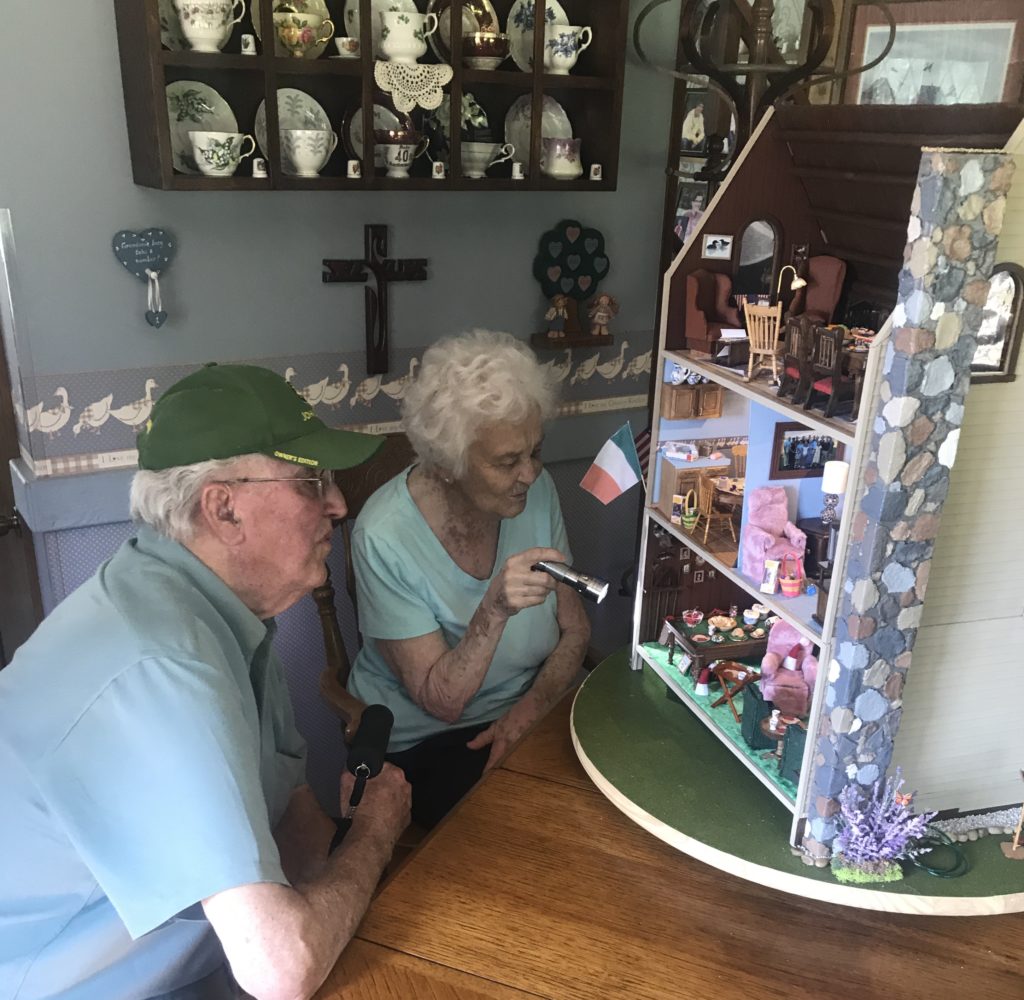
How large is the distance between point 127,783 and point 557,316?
1.48 metres

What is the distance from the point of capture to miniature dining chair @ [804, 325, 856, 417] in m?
0.99

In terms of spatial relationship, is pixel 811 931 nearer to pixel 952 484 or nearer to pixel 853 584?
pixel 853 584

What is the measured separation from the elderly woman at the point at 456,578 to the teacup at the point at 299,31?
54 centimetres

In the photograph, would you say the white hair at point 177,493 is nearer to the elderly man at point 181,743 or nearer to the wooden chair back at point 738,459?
the elderly man at point 181,743

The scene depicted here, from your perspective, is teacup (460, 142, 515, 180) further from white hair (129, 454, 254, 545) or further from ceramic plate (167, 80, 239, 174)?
white hair (129, 454, 254, 545)

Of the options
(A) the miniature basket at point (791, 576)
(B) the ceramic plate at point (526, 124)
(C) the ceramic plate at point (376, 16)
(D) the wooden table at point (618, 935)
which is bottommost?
(D) the wooden table at point (618, 935)

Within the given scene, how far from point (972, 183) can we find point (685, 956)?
2.73ft

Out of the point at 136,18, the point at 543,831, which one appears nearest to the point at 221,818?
the point at 543,831

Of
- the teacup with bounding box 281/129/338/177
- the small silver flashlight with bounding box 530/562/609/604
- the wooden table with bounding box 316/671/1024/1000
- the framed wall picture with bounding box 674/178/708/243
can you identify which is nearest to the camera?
the wooden table with bounding box 316/671/1024/1000

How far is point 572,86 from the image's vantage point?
1.78 meters

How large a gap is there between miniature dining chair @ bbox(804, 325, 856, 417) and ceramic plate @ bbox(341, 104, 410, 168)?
0.98m

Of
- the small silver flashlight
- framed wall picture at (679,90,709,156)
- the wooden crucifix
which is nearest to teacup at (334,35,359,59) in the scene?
the wooden crucifix

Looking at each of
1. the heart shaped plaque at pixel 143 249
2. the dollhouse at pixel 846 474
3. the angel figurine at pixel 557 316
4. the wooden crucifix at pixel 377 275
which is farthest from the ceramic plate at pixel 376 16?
the dollhouse at pixel 846 474

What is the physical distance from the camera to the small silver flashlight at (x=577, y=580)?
1248mm
